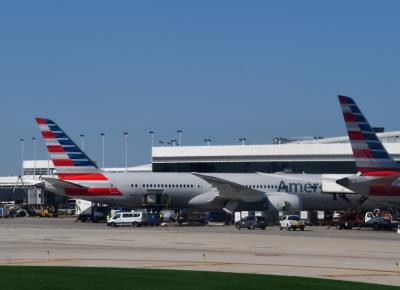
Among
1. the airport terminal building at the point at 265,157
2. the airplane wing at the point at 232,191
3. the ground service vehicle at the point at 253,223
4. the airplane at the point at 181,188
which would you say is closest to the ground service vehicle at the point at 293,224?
the ground service vehicle at the point at 253,223

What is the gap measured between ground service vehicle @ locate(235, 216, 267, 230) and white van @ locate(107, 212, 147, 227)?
32.4 feet

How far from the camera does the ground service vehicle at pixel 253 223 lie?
73.4 m

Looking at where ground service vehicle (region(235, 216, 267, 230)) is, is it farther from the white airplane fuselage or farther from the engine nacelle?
the white airplane fuselage

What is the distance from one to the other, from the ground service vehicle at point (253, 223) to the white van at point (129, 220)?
9.88 meters

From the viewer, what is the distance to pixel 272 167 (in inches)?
4582

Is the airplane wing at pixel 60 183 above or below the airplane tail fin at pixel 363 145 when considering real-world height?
below

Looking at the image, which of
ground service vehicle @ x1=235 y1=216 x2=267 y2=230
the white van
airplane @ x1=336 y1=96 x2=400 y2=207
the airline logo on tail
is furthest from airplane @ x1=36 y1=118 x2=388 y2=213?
airplane @ x1=336 y1=96 x2=400 y2=207

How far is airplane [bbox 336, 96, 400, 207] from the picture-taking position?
66.2 m

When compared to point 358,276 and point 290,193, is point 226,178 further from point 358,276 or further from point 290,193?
point 358,276

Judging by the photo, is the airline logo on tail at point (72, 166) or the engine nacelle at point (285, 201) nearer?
the airline logo on tail at point (72, 166)

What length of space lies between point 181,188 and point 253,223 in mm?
16480

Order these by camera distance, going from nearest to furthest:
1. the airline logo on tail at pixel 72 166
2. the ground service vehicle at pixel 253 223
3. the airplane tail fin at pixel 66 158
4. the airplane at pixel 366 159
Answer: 1. the airplane at pixel 366 159
2. the ground service vehicle at pixel 253 223
3. the airline logo on tail at pixel 72 166
4. the airplane tail fin at pixel 66 158

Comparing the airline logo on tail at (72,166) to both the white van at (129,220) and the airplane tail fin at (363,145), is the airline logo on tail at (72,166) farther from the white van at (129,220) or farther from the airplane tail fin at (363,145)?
the airplane tail fin at (363,145)

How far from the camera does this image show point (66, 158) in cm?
8612
